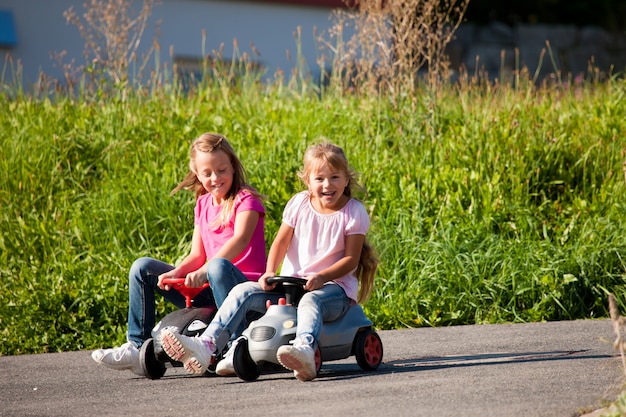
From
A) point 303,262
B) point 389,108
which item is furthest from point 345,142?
point 303,262

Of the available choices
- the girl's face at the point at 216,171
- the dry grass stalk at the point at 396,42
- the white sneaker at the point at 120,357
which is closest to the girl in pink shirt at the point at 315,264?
the girl's face at the point at 216,171

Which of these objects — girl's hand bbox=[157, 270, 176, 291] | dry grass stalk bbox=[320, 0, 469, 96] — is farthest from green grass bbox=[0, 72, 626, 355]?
girl's hand bbox=[157, 270, 176, 291]

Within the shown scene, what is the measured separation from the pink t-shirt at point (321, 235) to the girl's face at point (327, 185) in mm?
52

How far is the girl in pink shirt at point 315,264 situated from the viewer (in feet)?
15.4

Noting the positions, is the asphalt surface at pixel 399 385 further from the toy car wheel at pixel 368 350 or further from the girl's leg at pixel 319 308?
the girl's leg at pixel 319 308

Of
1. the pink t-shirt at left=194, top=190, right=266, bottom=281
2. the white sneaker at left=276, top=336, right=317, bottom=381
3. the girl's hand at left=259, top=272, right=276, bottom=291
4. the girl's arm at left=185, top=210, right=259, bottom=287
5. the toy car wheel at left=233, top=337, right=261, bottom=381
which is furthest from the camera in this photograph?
the pink t-shirt at left=194, top=190, right=266, bottom=281

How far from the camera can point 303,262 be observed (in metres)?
5.11

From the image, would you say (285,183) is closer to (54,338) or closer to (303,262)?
(54,338)

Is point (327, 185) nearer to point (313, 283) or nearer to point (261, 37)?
point (313, 283)

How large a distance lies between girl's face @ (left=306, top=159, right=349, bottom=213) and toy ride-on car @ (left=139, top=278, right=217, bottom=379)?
0.75 metres

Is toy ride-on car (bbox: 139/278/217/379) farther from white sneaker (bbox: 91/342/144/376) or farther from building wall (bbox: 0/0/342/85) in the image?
building wall (bbox: 0/0/342/85)

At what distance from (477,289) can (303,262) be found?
2.17m

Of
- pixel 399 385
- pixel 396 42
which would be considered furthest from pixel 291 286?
pixel 396 42

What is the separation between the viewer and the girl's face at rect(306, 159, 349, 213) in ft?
16.6
